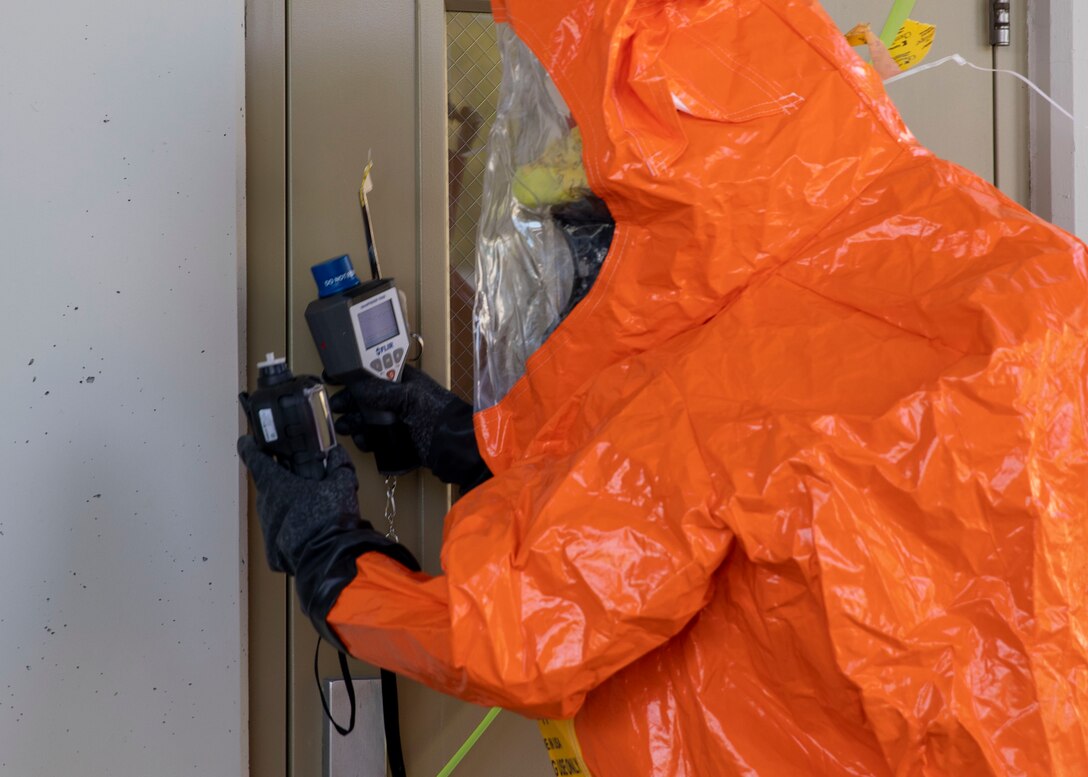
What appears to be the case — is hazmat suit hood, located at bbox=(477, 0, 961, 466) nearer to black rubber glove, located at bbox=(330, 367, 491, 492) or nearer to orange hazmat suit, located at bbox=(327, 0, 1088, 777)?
orange hazmat suit, located at bbox=(327, 0, 1088, 777)

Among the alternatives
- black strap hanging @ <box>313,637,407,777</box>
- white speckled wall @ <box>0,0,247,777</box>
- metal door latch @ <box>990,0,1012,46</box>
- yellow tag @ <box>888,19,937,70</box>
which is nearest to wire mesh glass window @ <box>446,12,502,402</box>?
white speckled wall @ <box>0,0,247,777</box>

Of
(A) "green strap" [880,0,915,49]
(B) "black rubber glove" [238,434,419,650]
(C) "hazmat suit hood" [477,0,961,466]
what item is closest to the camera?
(C) "hazmat suit hood" [477,0,961,466]

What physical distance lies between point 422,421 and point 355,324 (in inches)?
5.5

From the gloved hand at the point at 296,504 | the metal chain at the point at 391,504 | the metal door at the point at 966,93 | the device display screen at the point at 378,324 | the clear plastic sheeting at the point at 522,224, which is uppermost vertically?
the metal door at the point at 966,93

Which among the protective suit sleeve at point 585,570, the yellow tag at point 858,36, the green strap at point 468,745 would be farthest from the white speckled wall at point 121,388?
the yellow tag at point 858,36

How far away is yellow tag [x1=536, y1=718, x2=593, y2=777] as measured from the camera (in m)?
0.98

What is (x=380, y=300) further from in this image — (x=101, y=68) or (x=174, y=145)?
(x=101, y=68)

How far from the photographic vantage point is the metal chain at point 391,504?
Answer: 4.16 feet

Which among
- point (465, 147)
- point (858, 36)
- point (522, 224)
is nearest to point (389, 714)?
point (522, 224)

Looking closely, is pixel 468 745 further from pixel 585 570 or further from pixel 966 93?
pixel 966 93

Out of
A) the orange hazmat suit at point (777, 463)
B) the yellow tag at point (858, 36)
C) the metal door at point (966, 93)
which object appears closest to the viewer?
the orange hazmat suit at point (777, 463)

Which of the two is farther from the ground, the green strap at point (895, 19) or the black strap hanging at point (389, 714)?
the green strap at point (895, 19)

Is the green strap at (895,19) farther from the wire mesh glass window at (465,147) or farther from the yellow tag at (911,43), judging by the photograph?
the wire mesh glass window at (465,147)

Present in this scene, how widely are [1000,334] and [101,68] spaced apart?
1015 mm
